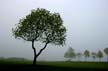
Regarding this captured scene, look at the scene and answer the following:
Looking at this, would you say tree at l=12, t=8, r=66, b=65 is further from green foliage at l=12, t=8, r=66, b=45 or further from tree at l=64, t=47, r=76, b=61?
tree at l=64, t=47, r=76, b=61

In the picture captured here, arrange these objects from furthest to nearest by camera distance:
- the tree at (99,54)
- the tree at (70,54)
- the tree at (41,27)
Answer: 1. the tree at (70,54)
2. the tree at (99,54)
3. the tree at (41,27)

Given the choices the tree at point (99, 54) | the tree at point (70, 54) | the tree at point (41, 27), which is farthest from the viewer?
the tree at point (70, 54)

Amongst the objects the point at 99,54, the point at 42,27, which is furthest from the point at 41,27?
the point at 99,54

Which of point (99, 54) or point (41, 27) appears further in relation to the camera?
point (99, 54)

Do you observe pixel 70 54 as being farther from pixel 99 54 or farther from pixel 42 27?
pixel 42 27

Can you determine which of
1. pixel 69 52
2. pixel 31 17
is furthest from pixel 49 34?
pixel 69 52

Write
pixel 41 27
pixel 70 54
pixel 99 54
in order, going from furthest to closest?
pixel 70 54, pixel 99 54, pixel 41 27

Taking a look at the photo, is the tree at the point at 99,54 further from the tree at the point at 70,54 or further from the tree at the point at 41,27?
the tree at the point at 41,27

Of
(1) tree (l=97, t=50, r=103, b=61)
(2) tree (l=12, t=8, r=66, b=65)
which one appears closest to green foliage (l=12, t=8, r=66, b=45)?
(2) tree (l=12, t=8, r=66, b=65)

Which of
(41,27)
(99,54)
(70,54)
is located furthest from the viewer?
(70,54)

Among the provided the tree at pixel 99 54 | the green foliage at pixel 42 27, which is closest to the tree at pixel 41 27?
the green foliage at pixel 42 27

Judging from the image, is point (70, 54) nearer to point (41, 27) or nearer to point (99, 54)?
point (99, 54)

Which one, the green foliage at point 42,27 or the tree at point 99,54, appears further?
the tree at point 99,54

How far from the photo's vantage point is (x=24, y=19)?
207 ft
